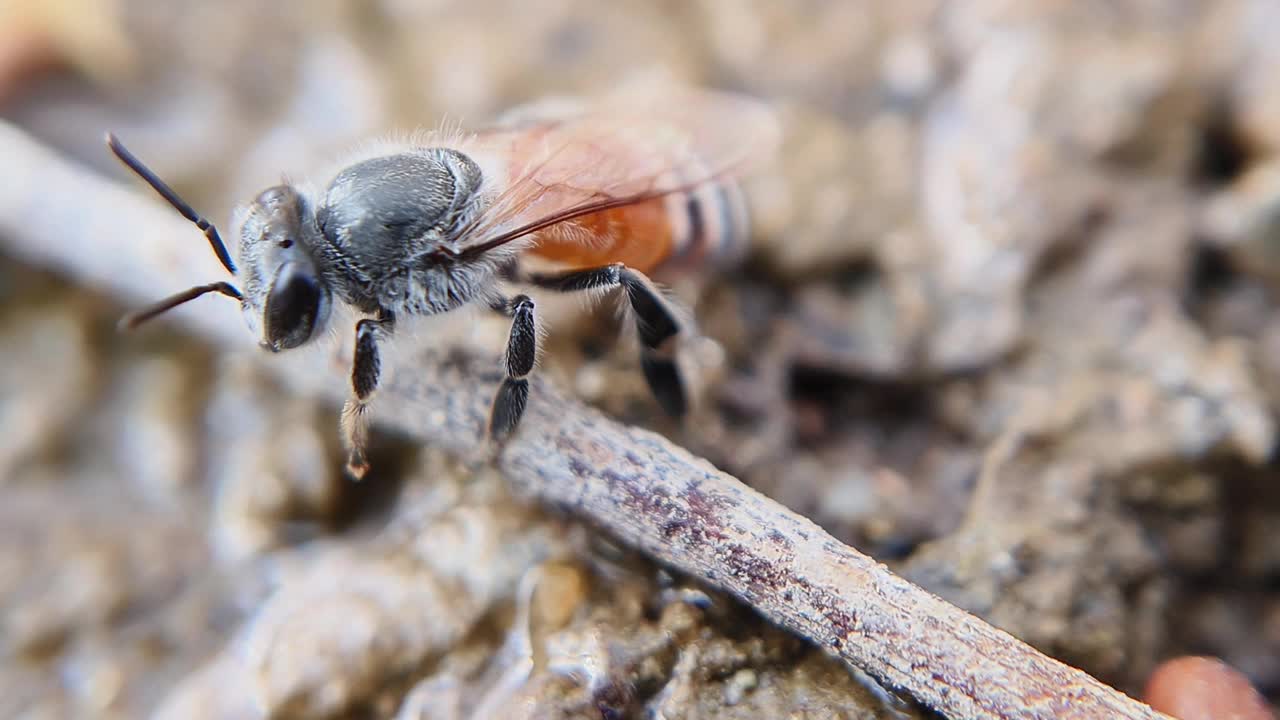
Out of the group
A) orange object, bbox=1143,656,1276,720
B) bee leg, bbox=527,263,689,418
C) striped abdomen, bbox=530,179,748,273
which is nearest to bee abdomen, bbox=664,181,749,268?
striped abdomen, bbox=530,179,748,273

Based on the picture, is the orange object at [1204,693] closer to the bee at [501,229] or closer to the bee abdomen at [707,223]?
the bee at [501,229]

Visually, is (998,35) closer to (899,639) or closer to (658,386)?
(658,386)

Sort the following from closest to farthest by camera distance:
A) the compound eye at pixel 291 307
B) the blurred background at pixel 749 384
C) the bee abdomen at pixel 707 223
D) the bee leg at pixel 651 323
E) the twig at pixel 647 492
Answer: the twig at pixel 647 492
the compound eye at pixel 291 307
the blurred background at pixel 749 384
the bee leg at pixel 651 323
the bee abdomen at pixel 707 223

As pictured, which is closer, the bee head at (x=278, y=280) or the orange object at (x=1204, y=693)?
the orange object at (x=1204, y=693)

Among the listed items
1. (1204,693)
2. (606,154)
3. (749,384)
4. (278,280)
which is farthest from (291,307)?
(1204,693)

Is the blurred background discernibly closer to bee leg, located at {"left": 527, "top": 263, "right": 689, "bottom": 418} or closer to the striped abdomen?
bee leg, located at {"left": 527, "top": 263, "right": 689, "bottom": 418}

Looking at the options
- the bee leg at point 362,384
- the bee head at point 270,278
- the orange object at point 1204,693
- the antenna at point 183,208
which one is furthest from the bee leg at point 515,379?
the orange object at point 1204,693

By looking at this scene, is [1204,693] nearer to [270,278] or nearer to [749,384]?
[749,384]

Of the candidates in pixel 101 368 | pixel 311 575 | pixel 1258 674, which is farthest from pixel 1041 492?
pixel 101 368
